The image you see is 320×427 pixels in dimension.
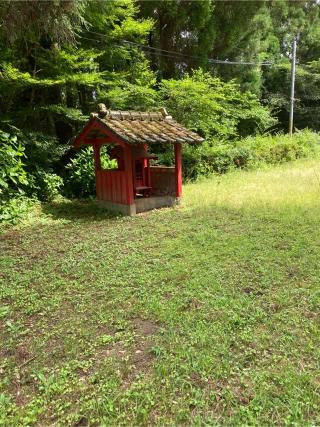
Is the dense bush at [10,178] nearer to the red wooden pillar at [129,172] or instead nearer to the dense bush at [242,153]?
the red wooden pillar at [129,172]

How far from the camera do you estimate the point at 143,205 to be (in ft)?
24.3

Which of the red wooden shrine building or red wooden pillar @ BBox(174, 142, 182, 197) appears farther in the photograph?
red wooden pillar @ BBox(174, 142, 182, 197)

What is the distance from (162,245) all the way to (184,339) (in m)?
2.35

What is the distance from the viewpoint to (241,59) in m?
17.9

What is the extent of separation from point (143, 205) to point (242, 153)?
705 centimetres

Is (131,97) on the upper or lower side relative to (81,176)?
upper

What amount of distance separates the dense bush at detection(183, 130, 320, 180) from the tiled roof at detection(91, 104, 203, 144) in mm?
3906

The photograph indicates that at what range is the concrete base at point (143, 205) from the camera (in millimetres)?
7070

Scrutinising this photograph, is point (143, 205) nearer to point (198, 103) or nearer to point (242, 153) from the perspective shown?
point (198, 103)

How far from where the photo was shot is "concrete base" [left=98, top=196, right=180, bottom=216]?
23.2 feet

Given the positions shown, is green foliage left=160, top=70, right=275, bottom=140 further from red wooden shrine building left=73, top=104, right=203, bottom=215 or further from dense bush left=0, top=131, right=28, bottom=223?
dense bush left=0, top=131, right=28, bottom=223

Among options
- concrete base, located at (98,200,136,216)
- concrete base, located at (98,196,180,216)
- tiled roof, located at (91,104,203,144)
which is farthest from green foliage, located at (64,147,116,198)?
tiled roof, located at (91,104,203,144)

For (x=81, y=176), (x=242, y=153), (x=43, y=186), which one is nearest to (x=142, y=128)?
(x=81, y=176)

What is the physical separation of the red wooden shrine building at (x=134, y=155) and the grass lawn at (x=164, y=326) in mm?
1694
